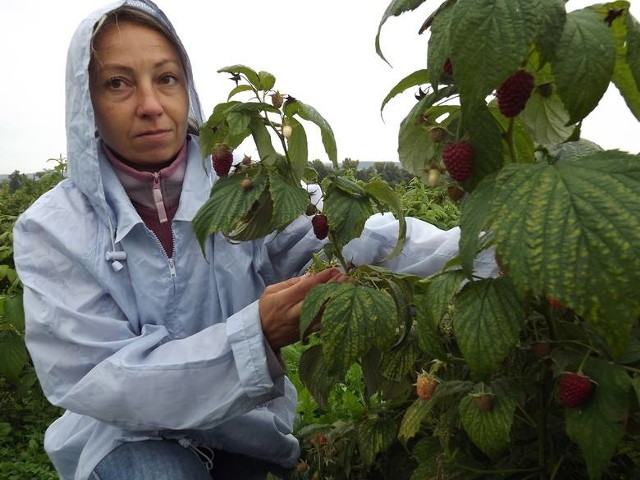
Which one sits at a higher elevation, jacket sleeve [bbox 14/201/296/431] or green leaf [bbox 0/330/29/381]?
jacket sleeve [bbox 14/201/296/431]

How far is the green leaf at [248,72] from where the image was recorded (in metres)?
1.27

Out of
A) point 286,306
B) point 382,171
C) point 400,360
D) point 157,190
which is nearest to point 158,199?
point 157,190

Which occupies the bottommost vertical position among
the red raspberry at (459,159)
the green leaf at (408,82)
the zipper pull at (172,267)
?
the zipper pull at (172,267)

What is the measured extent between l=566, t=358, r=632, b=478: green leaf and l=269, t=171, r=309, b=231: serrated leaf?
1.64 feet

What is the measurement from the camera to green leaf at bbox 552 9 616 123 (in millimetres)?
893

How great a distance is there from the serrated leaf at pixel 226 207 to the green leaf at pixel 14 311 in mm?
1978

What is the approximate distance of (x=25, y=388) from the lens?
Answer: 3.41m

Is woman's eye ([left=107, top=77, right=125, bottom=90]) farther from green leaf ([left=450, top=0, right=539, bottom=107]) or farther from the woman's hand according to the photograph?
green leaf ([left=450, top=0, right=539, bottom=107])

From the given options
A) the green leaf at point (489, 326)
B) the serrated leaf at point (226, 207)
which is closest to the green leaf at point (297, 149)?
the serrated leaf at point (226, 207)

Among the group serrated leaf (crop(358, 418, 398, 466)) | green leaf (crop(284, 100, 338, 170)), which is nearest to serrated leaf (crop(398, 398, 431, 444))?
serrated leaf (crop(358, 418, 398, 466))

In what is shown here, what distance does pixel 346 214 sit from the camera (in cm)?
128

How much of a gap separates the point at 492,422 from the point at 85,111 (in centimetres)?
121

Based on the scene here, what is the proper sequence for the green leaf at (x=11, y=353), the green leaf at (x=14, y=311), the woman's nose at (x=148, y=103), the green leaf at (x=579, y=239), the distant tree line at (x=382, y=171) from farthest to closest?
1. the distant tree line at (x=382, y=171)
2. the green leaf at (x=11, y=353)
3. the green leaf at (x=14, y=311)
4. the woman's nose at (x=148, y=103)
5. the green leaf at (x=579, y=239)

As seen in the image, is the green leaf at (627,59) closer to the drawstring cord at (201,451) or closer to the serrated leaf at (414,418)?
the serrated leaf at (414,418)
